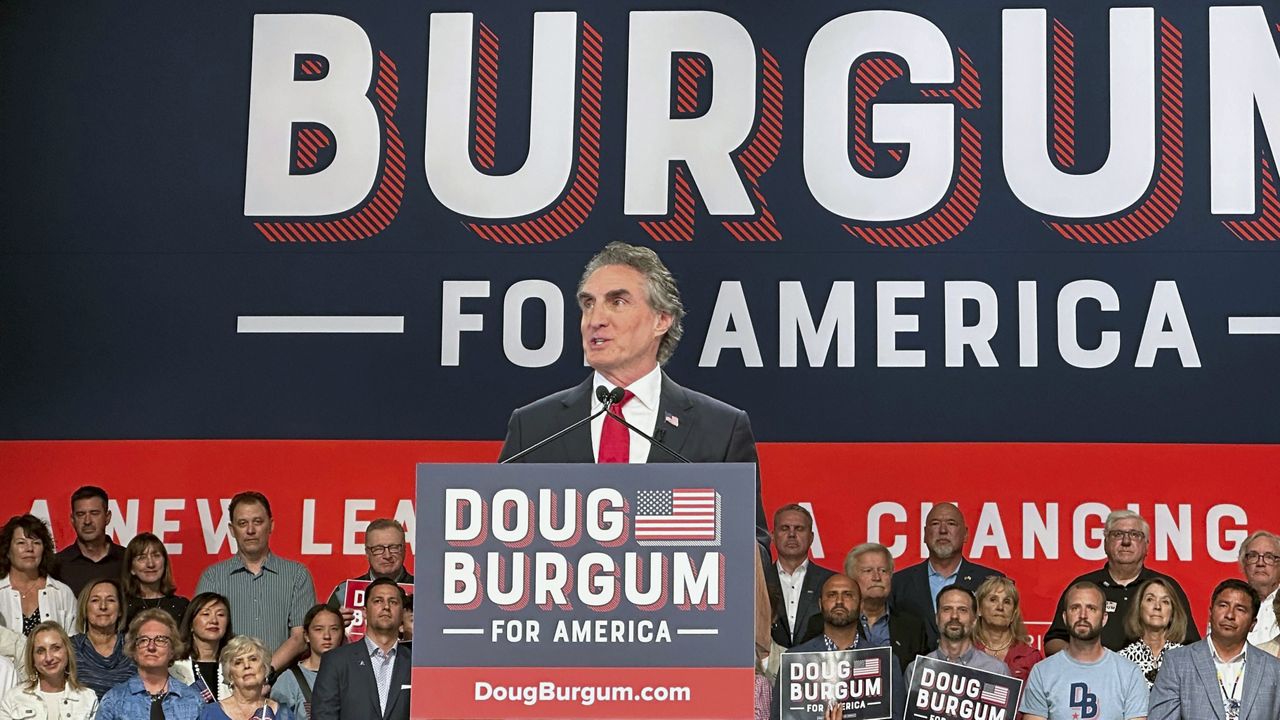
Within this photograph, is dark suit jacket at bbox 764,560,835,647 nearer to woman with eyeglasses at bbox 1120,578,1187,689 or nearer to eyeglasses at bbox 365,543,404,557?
woman with eyeglasses at bbox 1120,578,1187,689

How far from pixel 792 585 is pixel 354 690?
2.11 m

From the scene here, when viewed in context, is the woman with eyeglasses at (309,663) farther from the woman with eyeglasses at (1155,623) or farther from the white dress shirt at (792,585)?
the woman with eyeglasses at (1155,623)

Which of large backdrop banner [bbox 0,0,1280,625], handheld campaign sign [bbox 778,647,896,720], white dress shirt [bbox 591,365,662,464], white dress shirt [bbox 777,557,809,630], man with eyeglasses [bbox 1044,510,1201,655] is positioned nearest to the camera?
white dress shirt [bbox 591,365,662,464]

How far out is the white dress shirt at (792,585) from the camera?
7926mm

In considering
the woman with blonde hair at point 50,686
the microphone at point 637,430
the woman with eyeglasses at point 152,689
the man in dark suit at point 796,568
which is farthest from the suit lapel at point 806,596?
the microphone at point 637,430

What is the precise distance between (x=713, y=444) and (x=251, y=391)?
5.62 meters

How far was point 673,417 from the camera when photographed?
13.1 feet

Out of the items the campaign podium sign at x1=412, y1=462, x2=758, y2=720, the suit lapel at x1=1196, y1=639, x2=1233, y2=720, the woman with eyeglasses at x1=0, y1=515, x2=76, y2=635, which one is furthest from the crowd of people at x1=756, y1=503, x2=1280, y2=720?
the woman with eyeglasses at x1=0, y1=515, x2=76, y2=635

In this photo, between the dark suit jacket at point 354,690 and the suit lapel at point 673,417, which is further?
the dark suit jacket at point 354,690

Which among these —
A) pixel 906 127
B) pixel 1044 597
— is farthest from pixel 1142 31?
pixel 1044 597

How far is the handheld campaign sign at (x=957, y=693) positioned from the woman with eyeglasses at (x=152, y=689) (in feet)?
9.25

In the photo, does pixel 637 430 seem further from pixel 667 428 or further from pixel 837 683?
pixel 837 683

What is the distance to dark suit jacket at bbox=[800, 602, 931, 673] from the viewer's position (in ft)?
24.2

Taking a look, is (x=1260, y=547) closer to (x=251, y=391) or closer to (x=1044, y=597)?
(x=1044, y=597)
